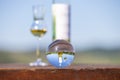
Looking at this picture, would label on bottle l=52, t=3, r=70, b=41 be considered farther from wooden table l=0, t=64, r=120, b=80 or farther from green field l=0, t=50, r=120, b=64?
green field l=0, t=50, r=120, b=64

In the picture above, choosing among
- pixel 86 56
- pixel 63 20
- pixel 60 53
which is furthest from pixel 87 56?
pixel 60 53

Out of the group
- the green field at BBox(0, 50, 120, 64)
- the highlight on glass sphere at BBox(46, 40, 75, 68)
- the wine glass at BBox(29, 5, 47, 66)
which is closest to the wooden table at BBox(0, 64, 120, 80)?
the highlight on glass sphere at BBox(46, 40, 75, 68)

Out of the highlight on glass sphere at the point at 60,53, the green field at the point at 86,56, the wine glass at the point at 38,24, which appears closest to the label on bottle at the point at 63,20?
the wine glass at the point at 38,24

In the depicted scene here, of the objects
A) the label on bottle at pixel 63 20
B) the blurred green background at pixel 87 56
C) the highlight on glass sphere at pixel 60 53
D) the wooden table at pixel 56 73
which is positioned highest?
the label on bottle at pixel 63 20

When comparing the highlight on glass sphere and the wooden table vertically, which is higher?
the highlight on glass sphere

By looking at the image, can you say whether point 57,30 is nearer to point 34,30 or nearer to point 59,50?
point 34,30

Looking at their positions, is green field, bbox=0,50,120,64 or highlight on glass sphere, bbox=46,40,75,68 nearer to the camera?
highlight on glass sphere, bbox=46,40,75,68

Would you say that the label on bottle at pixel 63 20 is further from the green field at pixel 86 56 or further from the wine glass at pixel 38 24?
the green field at pixel 86 56

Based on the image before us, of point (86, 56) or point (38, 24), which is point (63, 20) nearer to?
point (38, 24)

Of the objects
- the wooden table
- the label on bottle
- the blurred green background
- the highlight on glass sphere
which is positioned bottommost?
the blurred green background
